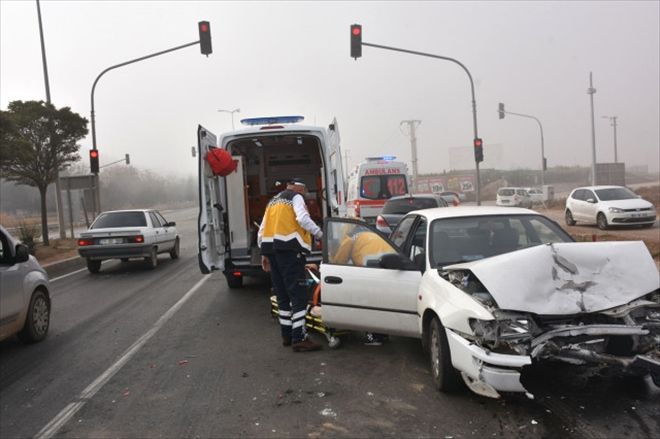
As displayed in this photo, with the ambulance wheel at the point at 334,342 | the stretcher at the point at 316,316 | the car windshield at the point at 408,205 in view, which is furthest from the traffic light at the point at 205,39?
the ambulance wheel at the point at 334,342

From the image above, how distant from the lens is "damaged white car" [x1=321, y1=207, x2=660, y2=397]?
3.66 m

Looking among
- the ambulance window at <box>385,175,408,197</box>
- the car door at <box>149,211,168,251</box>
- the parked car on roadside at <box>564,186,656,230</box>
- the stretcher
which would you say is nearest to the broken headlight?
the stretcher

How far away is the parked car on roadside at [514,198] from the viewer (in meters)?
36.2

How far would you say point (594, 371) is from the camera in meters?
4.16

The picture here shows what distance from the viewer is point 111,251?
13.0 m

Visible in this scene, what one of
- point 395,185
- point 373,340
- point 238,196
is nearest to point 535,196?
point 395,185

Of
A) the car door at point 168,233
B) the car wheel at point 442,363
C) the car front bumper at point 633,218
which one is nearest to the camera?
the car wheel at point 442,363

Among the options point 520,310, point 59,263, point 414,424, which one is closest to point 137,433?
point 414,424

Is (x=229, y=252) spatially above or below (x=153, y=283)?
above

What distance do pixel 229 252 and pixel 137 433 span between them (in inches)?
202

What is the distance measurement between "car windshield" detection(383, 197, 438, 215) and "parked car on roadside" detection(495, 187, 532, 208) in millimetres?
22859

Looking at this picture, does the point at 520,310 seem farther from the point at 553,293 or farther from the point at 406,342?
the point at 406,342

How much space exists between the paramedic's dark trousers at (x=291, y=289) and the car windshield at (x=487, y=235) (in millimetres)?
1535

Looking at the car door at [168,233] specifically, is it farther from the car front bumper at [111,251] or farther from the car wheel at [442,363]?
the car wheel at [442,363]
